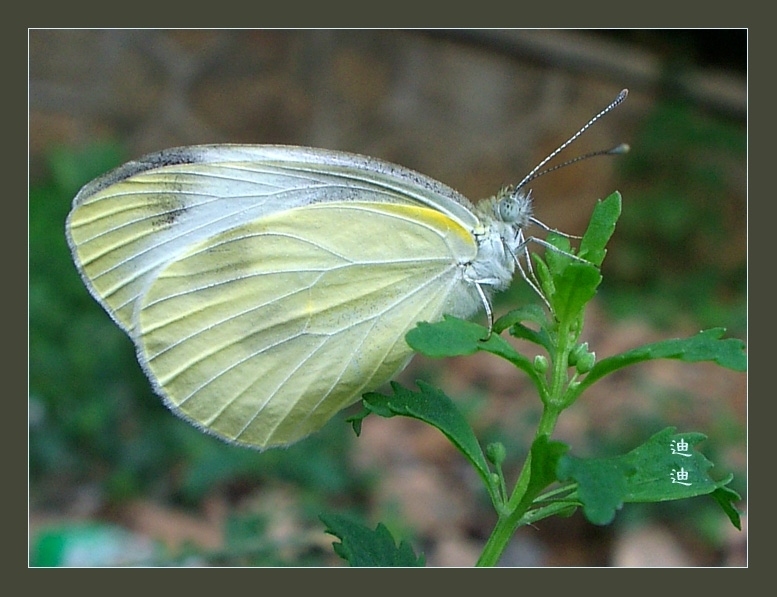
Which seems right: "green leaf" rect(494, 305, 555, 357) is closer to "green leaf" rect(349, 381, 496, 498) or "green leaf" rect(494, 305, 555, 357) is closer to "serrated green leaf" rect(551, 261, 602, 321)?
"serrated green leaf" rect(551, 261, 602, 321)

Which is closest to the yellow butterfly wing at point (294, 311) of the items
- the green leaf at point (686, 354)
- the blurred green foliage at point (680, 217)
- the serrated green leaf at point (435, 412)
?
the serrated green leaf at point (435, 412)

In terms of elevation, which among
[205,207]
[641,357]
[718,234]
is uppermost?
[718,234]

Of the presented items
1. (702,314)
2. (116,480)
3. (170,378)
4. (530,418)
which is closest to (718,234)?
(702,314)

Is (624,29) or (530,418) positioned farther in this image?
(624,29)

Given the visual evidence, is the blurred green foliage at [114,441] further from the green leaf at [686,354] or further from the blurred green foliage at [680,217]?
the blurred green foliage at [680,217]

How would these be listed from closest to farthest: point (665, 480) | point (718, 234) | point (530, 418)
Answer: point (665, 480), point (530, 418), point (718, 234)

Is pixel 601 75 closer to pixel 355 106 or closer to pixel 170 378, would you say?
pixel 355 106
